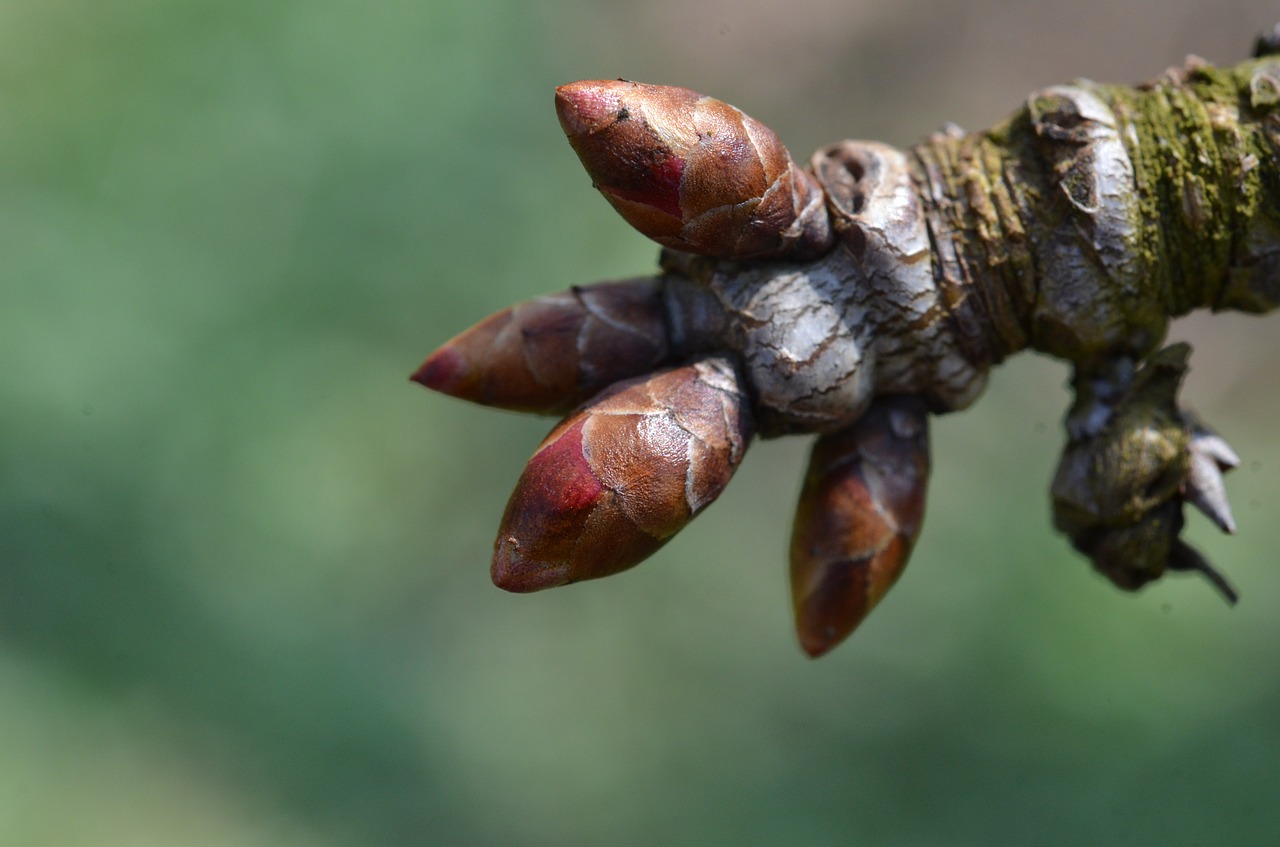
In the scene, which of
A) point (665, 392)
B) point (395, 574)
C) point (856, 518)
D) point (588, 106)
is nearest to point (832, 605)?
point (856, 518)

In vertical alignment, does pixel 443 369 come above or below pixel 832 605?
above

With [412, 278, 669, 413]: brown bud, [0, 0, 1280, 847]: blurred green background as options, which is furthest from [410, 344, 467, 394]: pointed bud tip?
[0, 0, 1280, 847]: blurred green background

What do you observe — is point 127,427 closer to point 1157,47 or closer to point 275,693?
point 275,693

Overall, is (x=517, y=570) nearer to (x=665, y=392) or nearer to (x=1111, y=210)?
(x=665, y=392)

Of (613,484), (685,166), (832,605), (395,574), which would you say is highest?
(685,166)

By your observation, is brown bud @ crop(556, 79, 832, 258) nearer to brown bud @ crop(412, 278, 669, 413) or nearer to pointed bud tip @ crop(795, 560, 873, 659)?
brown bud @ crop(412, 278, 669, 413)

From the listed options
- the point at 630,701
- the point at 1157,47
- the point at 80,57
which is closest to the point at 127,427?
the point at 80,57

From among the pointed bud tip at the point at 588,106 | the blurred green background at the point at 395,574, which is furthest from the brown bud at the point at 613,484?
the blurred green background at the point at 395,574
